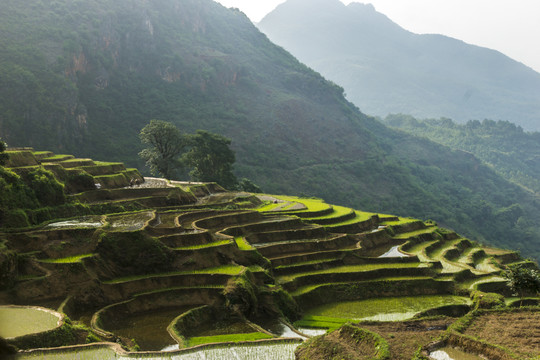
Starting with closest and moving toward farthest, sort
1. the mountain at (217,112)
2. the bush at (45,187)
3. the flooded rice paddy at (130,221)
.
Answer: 1. the flooded rice paddy at (130,221)
2. the bush at (45,187)
3. the mountain at (217,112)

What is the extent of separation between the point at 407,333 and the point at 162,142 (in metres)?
41.1

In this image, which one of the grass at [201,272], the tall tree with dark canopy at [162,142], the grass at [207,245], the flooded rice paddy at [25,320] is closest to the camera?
the flooded rice paddy at [25,320]

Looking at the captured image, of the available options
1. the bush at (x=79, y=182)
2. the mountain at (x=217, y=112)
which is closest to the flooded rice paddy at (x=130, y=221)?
the bush at (x=79, y=182)

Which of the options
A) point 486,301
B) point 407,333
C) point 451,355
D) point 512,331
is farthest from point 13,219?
point 486,301

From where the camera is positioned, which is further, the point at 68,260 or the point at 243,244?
the point at 243,244

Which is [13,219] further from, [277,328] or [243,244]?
[277,328]

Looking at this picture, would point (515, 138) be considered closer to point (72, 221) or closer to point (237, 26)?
point (237, 26)

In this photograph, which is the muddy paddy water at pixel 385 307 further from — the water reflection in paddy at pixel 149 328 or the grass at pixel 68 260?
the grass at pixel 68 260

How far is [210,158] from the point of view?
56.8m

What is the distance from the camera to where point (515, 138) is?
15062 cm

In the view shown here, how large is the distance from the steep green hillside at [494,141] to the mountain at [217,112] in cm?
2107

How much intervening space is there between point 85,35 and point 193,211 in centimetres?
6338

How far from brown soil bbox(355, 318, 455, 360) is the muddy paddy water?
5.49m

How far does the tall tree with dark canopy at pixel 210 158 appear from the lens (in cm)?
5622
